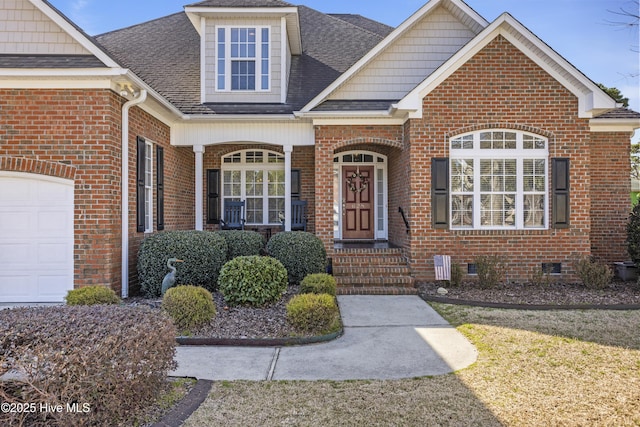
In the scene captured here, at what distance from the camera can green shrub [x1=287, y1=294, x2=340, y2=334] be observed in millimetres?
5887

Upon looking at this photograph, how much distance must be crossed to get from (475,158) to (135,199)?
702 centimetres

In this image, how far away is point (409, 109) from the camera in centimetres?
908

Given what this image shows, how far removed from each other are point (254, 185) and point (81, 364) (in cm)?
952

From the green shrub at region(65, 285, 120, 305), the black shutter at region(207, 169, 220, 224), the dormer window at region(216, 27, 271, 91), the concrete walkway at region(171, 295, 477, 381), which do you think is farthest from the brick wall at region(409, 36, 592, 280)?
the green shrub at region(65, 285, 120, 305)

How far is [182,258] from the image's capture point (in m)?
8.12

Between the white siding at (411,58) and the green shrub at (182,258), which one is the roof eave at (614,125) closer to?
the white siding at (411,58)

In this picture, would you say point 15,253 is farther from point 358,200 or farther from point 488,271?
point 488,271

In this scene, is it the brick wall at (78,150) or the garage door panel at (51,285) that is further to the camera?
the garage door panel at (51,285)

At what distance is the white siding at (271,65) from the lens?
11430 millimetres

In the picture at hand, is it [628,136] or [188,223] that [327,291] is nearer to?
[188,223]

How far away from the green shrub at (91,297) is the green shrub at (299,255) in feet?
11.5

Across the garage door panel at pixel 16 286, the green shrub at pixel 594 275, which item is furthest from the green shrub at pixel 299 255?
the green shrub at pixel 594 275

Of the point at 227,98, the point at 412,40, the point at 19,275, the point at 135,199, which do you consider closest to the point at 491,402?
the point at 135,199

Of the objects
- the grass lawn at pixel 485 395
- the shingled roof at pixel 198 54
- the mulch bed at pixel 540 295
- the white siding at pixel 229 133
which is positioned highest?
the shingled roof at pixel 198 54
